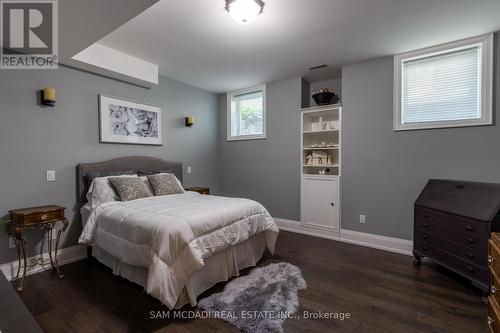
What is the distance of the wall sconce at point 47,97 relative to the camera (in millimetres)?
2660

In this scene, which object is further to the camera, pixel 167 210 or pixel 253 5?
pixel 167 210

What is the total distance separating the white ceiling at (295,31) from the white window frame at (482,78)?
0.11 metres

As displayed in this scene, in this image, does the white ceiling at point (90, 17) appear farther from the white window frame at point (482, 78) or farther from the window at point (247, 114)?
the white window frame at point (482, 78)

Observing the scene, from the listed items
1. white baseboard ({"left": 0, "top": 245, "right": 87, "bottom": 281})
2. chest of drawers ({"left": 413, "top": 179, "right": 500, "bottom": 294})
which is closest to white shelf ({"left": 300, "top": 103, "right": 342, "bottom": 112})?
chest of drawers ({"left": 413, "top": 179, "right": 500, "bottom": 294})

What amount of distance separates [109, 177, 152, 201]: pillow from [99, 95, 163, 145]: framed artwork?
0.71 metres

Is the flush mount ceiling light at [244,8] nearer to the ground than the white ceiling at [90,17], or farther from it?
farther from it

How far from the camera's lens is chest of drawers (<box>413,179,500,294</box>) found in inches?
82.9

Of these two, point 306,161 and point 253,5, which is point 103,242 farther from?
point 306,161

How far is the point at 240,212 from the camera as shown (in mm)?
2547

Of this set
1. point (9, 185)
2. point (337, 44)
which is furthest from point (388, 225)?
point (9, 185)

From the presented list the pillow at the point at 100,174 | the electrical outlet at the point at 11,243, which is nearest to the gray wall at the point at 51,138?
the electrical outlet at the point at 11,243

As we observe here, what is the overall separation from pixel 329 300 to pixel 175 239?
4.76 ft

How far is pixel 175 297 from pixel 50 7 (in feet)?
8.00

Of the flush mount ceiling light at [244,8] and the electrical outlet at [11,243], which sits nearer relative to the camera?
the flush mount ceiling light at [244,8]
